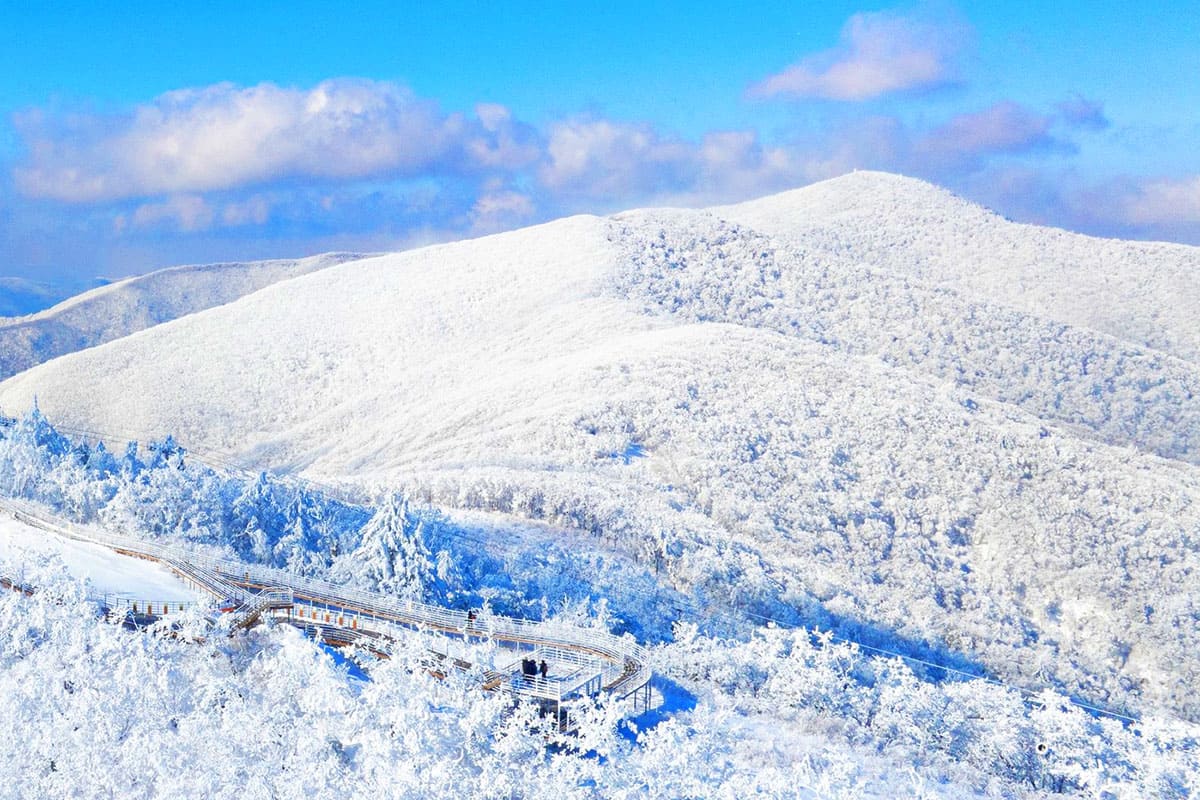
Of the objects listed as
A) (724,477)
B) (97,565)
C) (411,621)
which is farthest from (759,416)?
(97,565)

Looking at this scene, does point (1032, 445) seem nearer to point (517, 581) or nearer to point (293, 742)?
point (517, 581)

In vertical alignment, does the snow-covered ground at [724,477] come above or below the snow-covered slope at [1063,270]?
below

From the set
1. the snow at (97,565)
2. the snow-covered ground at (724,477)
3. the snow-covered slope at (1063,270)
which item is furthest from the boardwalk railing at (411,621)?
the snow-covered slope at (1063,270)

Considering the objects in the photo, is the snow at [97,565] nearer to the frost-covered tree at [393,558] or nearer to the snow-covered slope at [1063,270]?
the frost-covered tree at [393,558]

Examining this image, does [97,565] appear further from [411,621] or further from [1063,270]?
[1063,270]

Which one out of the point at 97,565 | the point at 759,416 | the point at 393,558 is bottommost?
the point at 97,565

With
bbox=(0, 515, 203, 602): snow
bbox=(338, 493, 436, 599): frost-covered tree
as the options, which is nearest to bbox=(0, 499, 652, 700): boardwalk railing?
bbox=(0, 515, 203, 602): snow
